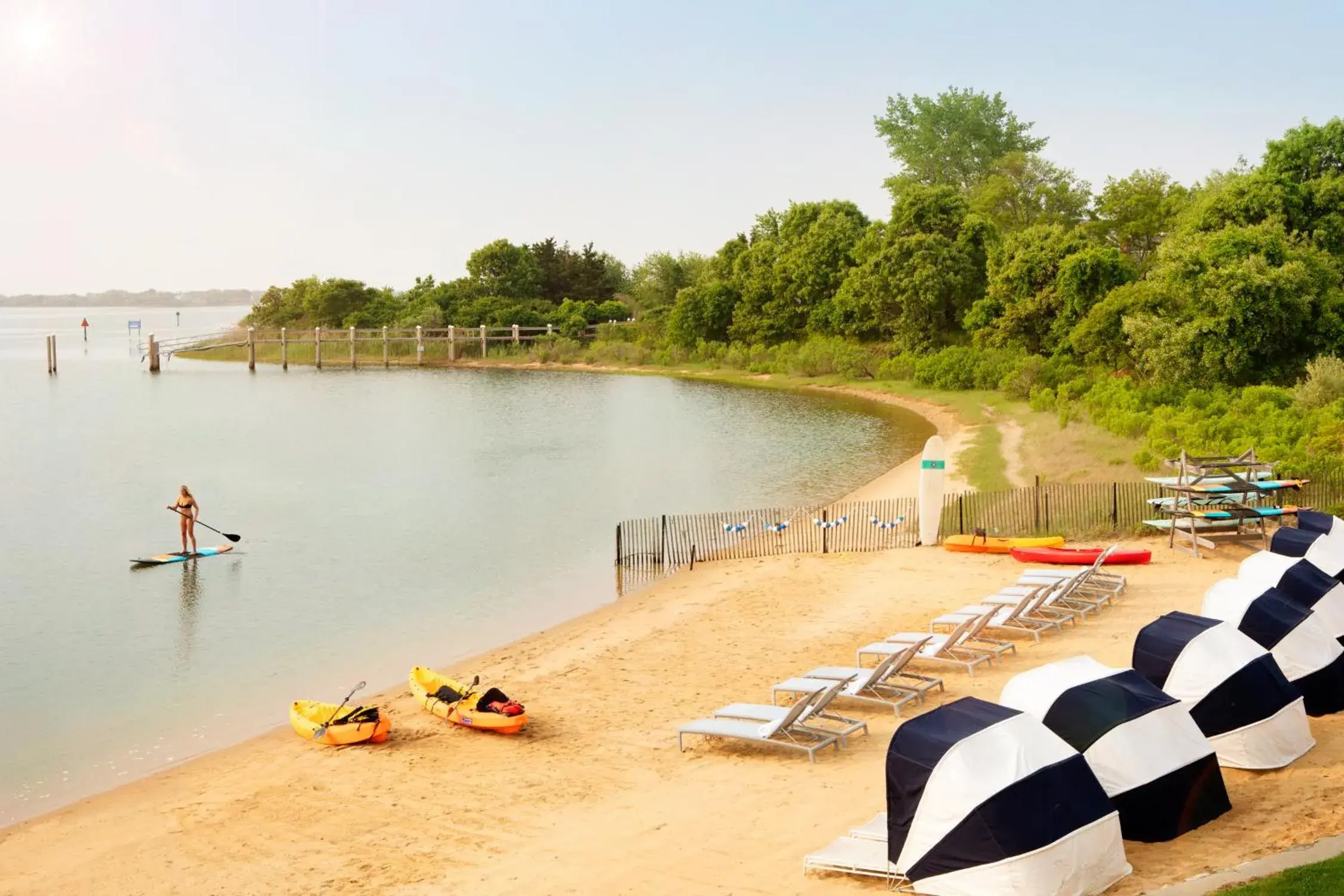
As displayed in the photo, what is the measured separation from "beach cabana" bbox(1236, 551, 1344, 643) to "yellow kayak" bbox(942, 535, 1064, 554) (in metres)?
7.32

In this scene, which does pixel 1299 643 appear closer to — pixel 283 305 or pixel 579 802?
pixel 579 802

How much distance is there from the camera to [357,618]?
21422 mm

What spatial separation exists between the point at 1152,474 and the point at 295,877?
21.7 metres

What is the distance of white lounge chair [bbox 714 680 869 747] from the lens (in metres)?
12.3

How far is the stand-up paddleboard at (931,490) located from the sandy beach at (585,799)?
4351mm

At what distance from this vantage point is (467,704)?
1427cm

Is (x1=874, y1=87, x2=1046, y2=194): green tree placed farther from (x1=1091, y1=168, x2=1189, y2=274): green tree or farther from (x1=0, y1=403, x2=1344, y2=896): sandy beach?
(x1=0, y1=403, x2=1344, y2=896): sandy beach

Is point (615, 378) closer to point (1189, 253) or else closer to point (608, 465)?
point (608, 465)

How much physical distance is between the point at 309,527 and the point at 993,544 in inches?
693

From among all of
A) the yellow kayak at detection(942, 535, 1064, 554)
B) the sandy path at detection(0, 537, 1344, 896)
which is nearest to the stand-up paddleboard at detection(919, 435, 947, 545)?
the yellow kayak at detection(942, 535, 1064, 554)

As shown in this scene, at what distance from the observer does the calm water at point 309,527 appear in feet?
56.8

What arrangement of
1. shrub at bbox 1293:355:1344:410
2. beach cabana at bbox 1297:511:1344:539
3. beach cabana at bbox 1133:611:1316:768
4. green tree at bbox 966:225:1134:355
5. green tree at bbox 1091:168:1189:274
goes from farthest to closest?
1. green tree at bbox 1091:168:1189:274
2. green tree at bbox 966:225:1134:355
3. shrub at bbox 1293:355:1344:410
4. beach cabana at bbox 1297:511:1344:539
5. beach cabana at bbox 1133:611:1316:768

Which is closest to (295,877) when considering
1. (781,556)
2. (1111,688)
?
(1111,688)

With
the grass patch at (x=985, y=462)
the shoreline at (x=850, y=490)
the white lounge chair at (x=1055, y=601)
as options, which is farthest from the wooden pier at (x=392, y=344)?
the white lounge chair at (x=1055, y=601)
